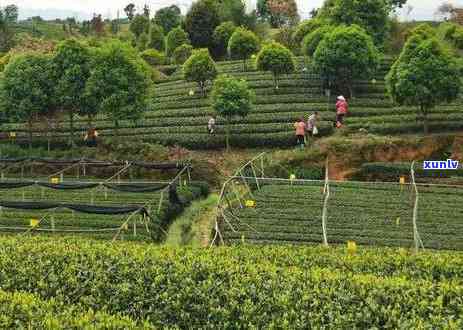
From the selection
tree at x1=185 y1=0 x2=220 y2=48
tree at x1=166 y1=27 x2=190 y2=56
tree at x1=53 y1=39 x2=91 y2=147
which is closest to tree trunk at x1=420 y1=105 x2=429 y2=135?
tree at x1=53 y1=39 x2=91 y2=147

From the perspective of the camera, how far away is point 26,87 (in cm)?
3192

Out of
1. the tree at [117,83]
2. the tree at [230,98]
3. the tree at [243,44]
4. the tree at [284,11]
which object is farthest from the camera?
the tree at [284,11]

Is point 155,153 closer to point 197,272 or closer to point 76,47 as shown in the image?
point 76,47

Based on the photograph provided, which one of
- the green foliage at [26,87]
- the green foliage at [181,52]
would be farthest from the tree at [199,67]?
the green foliage at [181,52]

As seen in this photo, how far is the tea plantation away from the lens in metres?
8.32

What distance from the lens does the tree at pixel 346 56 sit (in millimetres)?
36531

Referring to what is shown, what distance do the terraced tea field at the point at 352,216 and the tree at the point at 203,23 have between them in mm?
40622

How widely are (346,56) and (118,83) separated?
15.6m

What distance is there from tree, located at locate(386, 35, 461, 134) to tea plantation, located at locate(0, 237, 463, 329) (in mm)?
20122

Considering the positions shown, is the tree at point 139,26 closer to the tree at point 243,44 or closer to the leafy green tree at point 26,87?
the tree at point 243,44

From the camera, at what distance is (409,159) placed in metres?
28.3

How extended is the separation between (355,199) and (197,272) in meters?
13.2

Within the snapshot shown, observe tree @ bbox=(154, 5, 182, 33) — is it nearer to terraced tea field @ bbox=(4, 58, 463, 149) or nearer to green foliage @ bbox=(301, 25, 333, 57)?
terraced tea field @ bbox=(4, 58, 463, 149)

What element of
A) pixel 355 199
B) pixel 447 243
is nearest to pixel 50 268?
pixel 447 243
